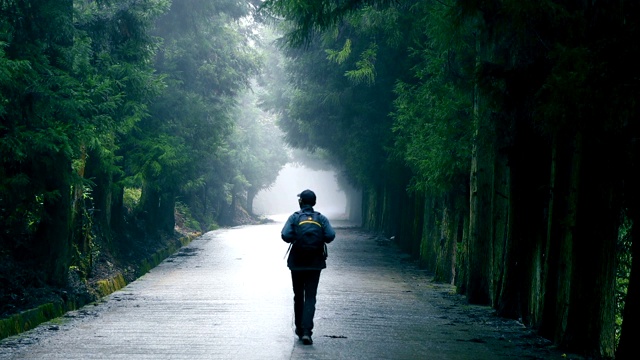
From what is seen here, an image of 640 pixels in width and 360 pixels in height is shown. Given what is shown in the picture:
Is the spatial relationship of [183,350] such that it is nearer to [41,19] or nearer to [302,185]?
[41,19]

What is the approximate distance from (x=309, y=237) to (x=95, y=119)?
573cm

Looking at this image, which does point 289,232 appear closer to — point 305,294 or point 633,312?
point 305,294

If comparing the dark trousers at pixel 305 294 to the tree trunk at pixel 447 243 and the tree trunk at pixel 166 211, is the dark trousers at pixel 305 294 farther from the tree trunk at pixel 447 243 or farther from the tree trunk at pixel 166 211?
the tree trunk at pixel 166 211

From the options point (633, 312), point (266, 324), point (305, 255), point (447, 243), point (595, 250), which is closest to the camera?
point (633, 312)

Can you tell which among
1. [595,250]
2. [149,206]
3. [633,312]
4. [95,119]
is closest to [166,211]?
[149,206]

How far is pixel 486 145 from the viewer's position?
1323cm

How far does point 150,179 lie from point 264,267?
6.18m

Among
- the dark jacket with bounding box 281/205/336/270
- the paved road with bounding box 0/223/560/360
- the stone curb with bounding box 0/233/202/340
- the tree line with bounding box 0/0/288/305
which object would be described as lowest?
the stone curb with bounding box 0/233/202/340

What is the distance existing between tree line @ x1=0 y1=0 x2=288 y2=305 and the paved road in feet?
6.34

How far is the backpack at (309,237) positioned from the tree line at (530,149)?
2679 mm

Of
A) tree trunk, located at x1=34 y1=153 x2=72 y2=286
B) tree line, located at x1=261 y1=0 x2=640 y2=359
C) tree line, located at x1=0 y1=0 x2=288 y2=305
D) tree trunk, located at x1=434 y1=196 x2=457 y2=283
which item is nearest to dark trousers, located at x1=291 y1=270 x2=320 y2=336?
tree line, located at x1=261 y1=0 x2=640 y2=359

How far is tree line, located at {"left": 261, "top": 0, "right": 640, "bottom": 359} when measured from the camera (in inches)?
293

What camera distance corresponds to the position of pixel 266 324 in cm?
1079

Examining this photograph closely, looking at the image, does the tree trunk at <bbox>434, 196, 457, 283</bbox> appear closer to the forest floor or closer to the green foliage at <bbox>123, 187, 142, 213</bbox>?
the forest floor
